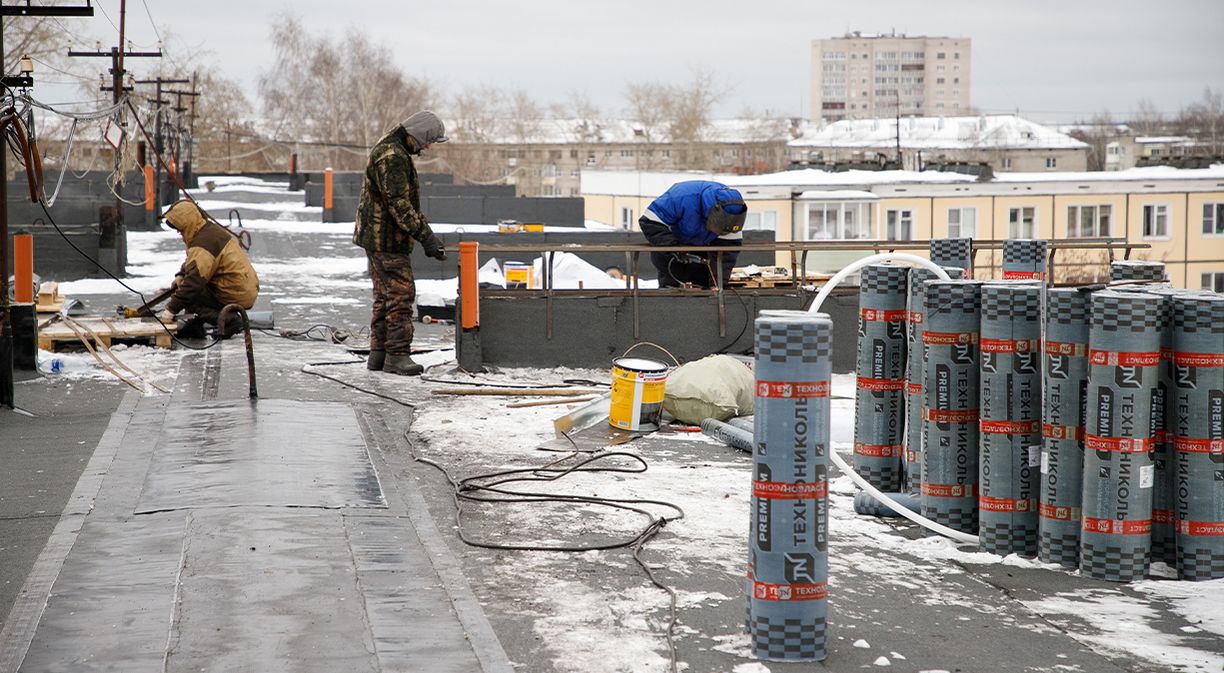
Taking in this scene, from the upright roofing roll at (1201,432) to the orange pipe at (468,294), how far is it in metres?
7.30

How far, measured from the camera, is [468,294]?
1245 centimetres

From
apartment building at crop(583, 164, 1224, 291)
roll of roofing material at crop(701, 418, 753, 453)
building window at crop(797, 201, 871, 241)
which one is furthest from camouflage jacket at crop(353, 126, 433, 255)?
building window at crop(797, 201, 871, 241)

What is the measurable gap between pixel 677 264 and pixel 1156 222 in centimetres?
5713

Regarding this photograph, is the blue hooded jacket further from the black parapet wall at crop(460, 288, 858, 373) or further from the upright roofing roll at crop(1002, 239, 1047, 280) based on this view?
the upright roofing roll at crop(1002, 239, 1047, 280)

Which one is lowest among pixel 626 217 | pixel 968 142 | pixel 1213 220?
pixel 1213 220

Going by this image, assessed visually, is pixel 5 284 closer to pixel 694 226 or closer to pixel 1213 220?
pixel 694 226

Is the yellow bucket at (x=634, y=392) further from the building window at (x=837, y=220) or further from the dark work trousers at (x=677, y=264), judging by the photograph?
the building window at (x=837, y=220)

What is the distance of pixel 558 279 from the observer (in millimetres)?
18438

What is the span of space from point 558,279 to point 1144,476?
12.8 meters

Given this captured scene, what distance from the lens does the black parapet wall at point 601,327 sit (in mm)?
12812

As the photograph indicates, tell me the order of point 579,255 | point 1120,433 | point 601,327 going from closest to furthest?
point 1120,433, point 601,327, point 579,255

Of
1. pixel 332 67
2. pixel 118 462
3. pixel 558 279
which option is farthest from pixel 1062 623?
pixel 332 67

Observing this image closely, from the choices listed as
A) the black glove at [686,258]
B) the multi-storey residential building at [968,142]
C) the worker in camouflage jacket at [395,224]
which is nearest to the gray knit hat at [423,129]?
the worker in camouflage jacket at [395,224]

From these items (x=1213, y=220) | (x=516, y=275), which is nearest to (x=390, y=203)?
(x=516, y=275)
